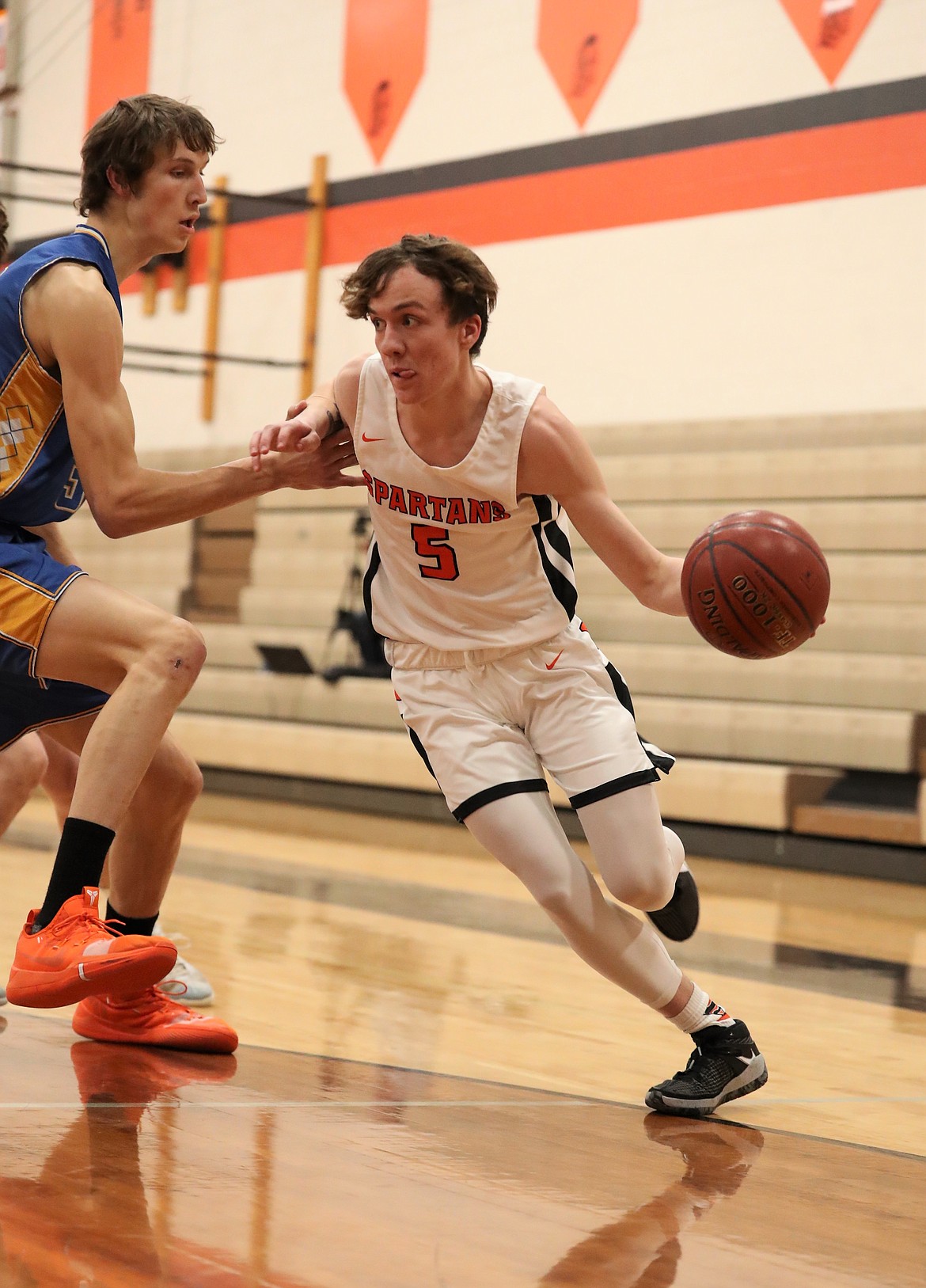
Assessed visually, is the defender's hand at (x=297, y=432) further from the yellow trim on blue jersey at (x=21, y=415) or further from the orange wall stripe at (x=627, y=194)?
the orange wall stripe at (x=627, y=194)

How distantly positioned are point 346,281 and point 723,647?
91cm

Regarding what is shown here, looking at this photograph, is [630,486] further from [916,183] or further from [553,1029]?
[553,1029]

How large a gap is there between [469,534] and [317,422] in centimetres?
34

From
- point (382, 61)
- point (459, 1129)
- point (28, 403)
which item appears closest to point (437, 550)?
point (28, 403)

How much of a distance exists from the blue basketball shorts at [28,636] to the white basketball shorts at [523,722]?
589 mm

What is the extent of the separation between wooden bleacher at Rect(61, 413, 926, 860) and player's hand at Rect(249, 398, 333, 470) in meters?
4.01

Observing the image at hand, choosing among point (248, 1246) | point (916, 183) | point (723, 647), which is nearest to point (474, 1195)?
point (248, 1246)

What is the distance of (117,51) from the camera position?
10.8 meters

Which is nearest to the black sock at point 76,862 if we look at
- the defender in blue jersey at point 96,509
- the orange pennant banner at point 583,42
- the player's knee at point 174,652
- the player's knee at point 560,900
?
the defender in blue jersey at point 96,509

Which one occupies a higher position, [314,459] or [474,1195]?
[314,459]

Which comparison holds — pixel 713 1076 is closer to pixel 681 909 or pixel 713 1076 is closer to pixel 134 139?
pixel 681 909

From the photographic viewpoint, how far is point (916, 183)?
22.7 feet

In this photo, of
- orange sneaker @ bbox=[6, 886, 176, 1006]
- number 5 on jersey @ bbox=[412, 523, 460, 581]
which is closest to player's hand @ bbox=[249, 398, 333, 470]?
number 5 on jersey @ bbox=[412, 523, 460, 581]

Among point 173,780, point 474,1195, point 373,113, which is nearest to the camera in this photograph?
point 474,1195
